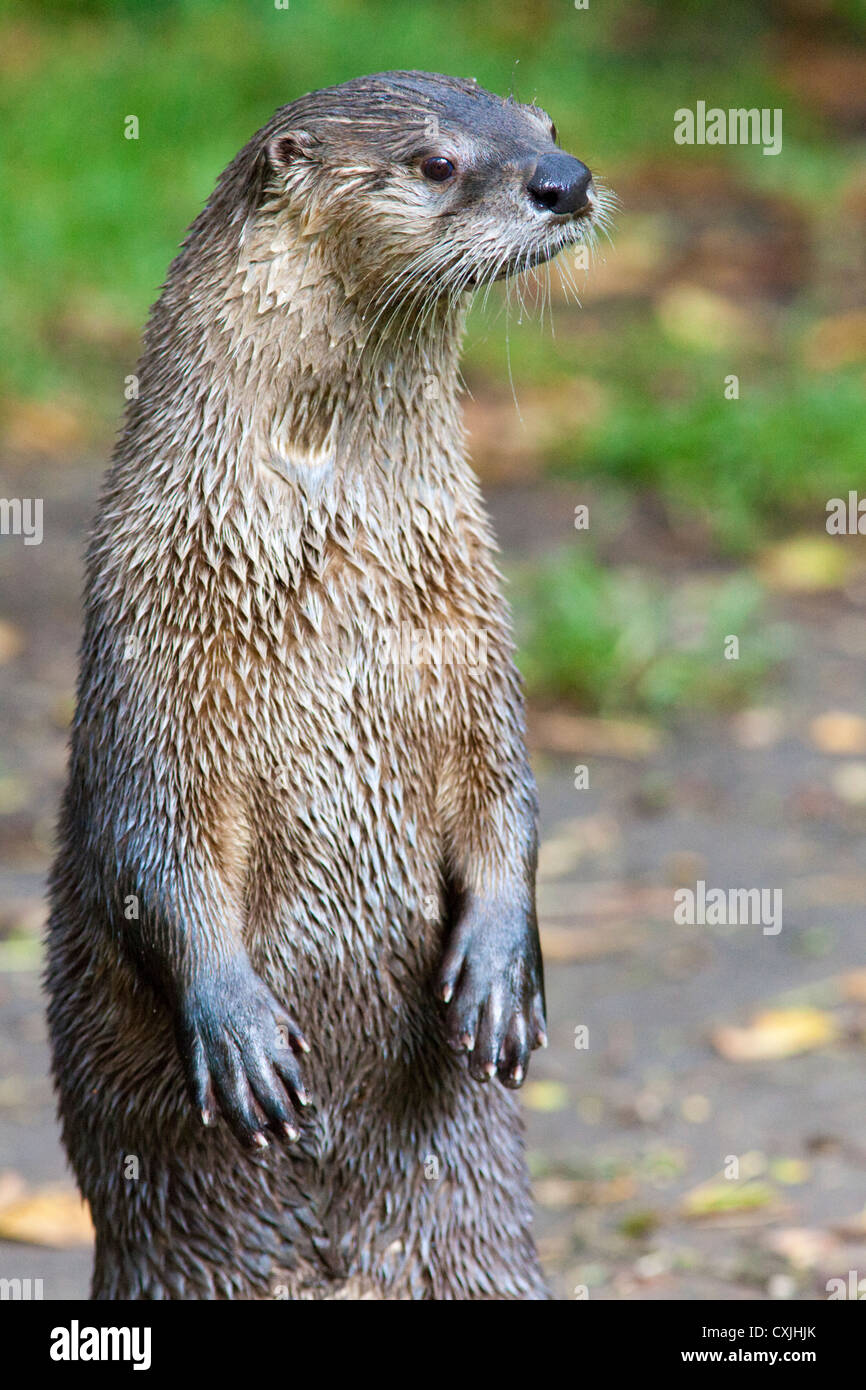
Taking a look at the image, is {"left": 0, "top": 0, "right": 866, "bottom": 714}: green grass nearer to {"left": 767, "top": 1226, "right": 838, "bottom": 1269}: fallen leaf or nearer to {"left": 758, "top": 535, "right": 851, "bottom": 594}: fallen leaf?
{"left": 758, "top": 535, "right": 851, "bottom": 594}: fallen leaf

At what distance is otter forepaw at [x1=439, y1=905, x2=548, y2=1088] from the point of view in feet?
8.39

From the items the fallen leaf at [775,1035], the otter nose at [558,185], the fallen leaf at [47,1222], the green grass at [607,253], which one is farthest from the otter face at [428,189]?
the green grass at [607,253]

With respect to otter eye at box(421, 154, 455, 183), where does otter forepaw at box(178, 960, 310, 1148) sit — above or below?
below

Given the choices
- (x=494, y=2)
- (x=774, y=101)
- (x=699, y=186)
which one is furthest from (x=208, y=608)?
(x=494, y=2)

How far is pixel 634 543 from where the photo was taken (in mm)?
6129

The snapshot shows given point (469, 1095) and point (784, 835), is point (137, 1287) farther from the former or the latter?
point (784, 835)

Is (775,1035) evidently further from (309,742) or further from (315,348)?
(315,348)

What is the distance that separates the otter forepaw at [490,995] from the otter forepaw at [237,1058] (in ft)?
0.79

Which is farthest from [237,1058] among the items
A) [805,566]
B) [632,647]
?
[805,566]

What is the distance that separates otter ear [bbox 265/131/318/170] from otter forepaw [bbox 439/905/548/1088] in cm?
97

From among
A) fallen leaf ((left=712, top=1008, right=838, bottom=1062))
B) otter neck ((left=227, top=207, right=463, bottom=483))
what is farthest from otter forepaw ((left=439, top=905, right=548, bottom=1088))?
fallen leaf ((left=712, top=1008, right=838, bottom=1062))

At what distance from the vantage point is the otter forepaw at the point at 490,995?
256cm

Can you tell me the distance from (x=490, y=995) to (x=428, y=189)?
1.02 meters

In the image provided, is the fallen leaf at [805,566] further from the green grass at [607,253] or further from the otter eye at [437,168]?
the otter eye at [437,168]
